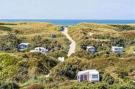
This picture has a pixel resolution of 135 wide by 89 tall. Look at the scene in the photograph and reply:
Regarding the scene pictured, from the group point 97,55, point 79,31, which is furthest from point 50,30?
point 97,55

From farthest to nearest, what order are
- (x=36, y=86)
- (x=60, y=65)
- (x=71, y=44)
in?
1. (x=71, y=44)
2. (x=60, y=65)
3. (x=36, y=86)

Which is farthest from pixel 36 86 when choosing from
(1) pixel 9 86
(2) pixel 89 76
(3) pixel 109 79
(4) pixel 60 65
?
(4) pixel 60 65

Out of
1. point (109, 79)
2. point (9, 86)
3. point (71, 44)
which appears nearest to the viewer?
point (9, 86)

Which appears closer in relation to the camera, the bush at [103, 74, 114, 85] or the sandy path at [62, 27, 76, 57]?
the bush at [103, 74, 114, 85]

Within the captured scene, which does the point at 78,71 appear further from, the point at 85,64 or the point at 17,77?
the point at 17,77

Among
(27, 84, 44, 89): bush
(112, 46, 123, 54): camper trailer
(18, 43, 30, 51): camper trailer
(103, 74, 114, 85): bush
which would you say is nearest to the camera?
(27, 84, 44, 89): bush

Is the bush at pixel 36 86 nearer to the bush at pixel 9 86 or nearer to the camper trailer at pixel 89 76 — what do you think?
the bush at pixel 9 86

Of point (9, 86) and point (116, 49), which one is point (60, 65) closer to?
point (9, 86)

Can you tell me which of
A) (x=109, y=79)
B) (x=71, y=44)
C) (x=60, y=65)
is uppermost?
(x=60, y=65)

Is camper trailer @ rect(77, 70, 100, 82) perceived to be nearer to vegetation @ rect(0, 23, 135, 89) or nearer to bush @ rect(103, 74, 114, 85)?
vegetation @ rect(0, 23, 135, 89)

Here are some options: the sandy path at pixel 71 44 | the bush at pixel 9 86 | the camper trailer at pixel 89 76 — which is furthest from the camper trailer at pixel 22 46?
the bush at pixel 9 86

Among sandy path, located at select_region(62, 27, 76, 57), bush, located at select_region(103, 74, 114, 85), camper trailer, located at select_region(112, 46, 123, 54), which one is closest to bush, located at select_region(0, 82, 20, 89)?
Answer: bush, located at select_region(103, 74, 114, 85)
